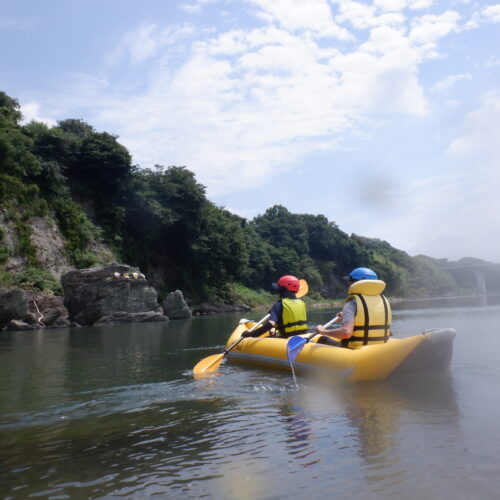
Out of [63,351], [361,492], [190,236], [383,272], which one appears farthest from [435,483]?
[383,272]

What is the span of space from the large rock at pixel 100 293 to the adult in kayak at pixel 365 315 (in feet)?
56.6

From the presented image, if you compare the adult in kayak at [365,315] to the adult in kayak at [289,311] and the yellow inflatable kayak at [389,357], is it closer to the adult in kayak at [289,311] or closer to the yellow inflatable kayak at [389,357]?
the yellow inflatable kayak at [389,357]

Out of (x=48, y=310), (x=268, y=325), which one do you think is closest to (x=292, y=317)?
(x=268, y=325)

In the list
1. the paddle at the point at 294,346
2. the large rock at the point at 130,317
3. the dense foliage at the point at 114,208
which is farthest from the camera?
the dense foliage at the point at 114,208

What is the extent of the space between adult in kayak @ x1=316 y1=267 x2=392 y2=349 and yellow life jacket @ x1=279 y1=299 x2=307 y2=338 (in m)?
1.48

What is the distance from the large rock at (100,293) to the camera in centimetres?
2166

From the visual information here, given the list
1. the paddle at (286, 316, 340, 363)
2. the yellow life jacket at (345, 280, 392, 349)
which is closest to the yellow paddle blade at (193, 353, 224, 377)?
the paddle at (286, 316, 340, 363)

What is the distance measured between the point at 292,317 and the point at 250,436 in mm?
3881

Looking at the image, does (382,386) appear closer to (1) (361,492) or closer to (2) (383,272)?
(1) (361,492)

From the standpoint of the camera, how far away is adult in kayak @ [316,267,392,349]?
626 cm

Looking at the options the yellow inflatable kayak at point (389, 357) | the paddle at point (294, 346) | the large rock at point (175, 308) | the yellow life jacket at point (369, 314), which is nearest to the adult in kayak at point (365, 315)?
the yellow life jacket at point (369, 314)

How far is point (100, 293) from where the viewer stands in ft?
72.2

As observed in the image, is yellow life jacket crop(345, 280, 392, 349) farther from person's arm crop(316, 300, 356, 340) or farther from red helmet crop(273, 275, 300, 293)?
red helmet crop(273, 275, 300, 293)

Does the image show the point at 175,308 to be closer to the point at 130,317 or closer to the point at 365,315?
the point at 130,317
